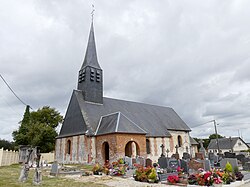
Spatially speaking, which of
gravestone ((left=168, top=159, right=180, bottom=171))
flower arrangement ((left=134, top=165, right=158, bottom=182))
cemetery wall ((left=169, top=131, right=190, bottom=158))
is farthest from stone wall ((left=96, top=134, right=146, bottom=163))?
cemetery wall ((left=169, top=131, right=190, bottom=158))

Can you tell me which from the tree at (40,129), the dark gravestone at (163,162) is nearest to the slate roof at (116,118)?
the dark gravestone at (163,162)

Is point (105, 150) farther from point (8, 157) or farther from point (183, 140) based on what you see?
point (183, 140)

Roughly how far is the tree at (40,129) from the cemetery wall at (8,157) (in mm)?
4533

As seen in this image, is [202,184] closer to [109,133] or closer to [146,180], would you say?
[146,180]

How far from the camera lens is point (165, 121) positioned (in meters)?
26.8

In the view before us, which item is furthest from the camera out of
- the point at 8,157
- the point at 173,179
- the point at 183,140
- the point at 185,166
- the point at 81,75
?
the point at 183,140

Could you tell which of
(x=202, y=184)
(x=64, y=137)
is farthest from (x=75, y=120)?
(x=202, y=184)

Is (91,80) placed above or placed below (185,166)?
above

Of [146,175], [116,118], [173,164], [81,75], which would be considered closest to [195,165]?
[173,164]

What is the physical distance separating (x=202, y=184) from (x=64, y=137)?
1713 cm

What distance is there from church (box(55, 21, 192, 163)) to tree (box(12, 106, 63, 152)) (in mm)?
6363

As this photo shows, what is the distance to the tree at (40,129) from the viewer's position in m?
27.9

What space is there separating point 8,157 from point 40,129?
300 inches

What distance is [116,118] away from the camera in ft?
61.7
